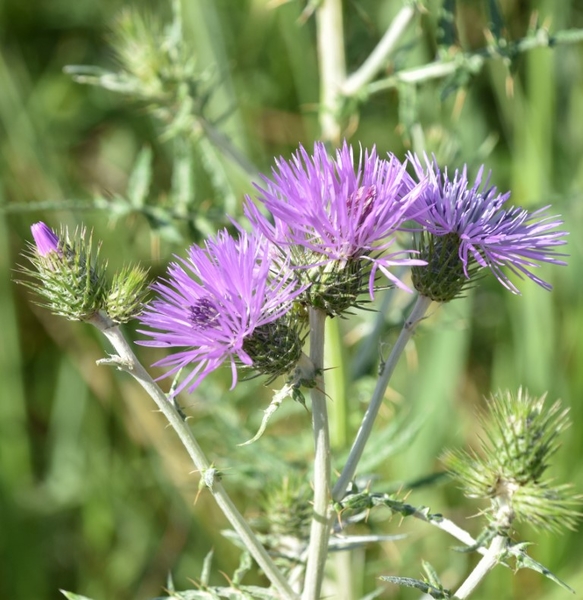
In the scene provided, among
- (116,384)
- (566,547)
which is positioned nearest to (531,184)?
(566,547)

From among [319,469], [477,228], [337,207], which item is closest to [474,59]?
[477,228]

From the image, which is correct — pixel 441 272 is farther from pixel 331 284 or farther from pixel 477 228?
Result: pixel 331 284

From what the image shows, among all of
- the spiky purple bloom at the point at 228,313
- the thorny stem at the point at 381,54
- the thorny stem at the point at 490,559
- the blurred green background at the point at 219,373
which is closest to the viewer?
the spiky purple bloom at the point at 228,313

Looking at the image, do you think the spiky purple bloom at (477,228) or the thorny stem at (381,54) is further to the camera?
the thorny stem at (381,54)

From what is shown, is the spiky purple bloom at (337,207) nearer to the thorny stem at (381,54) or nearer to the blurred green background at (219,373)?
the thorny stem at (381,54)

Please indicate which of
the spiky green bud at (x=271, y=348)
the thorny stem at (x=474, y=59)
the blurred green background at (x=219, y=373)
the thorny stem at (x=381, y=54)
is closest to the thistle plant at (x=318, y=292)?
the spiky green bud at (x=271, y=348)

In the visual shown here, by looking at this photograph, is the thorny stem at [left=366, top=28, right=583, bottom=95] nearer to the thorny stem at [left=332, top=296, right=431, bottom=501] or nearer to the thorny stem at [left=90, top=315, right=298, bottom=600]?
the thorny stem at [left=332, top=296, right=431, bottom=501]

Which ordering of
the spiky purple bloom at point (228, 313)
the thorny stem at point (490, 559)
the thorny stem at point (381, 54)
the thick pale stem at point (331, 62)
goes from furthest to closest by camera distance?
the thick pale stem at point (331, 62) → the thorny stem at point (381, 54) → the thorny stem at point (490, 559) → the spiky purple bloom at point (228, 313)
